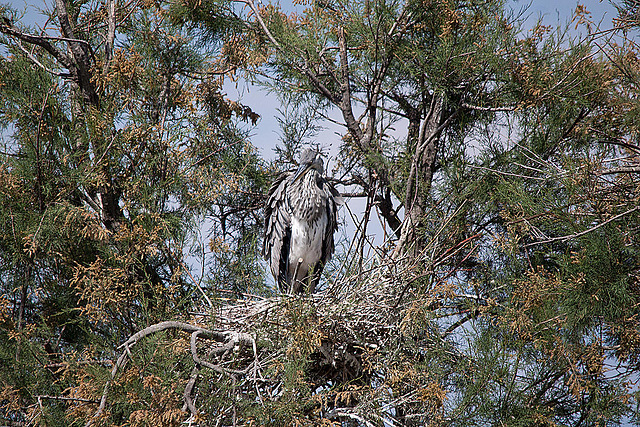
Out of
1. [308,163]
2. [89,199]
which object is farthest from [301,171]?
[89,199]

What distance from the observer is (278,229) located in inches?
183

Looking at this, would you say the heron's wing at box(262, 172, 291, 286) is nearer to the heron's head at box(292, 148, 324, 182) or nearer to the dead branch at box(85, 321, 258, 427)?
the heron's head at box(292, 148, 324, 182)

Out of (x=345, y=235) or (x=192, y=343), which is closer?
(x=192, y=343)

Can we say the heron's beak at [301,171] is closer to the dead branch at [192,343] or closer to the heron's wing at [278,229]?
the heron's wing at [278,229]

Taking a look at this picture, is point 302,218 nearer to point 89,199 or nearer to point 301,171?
point 301,171

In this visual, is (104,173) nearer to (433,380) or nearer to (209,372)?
(209,372)

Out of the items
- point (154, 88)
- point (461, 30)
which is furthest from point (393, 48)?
point (154, 88)

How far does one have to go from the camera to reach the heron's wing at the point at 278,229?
15.1 ft

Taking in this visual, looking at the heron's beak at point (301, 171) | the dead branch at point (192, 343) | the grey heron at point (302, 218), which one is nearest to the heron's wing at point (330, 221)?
the grey heron at point (302, 218)

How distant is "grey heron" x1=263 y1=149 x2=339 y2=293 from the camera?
4.58 meters

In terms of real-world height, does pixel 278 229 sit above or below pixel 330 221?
below

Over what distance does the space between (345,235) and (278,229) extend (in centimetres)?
45

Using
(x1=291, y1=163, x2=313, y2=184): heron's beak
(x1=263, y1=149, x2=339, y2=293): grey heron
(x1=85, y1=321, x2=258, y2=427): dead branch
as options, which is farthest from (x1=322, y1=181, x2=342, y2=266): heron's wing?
(x1=85, y1=321, x2=258, y2=427): dead branch

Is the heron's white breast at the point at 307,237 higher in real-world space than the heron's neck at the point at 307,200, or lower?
lower
